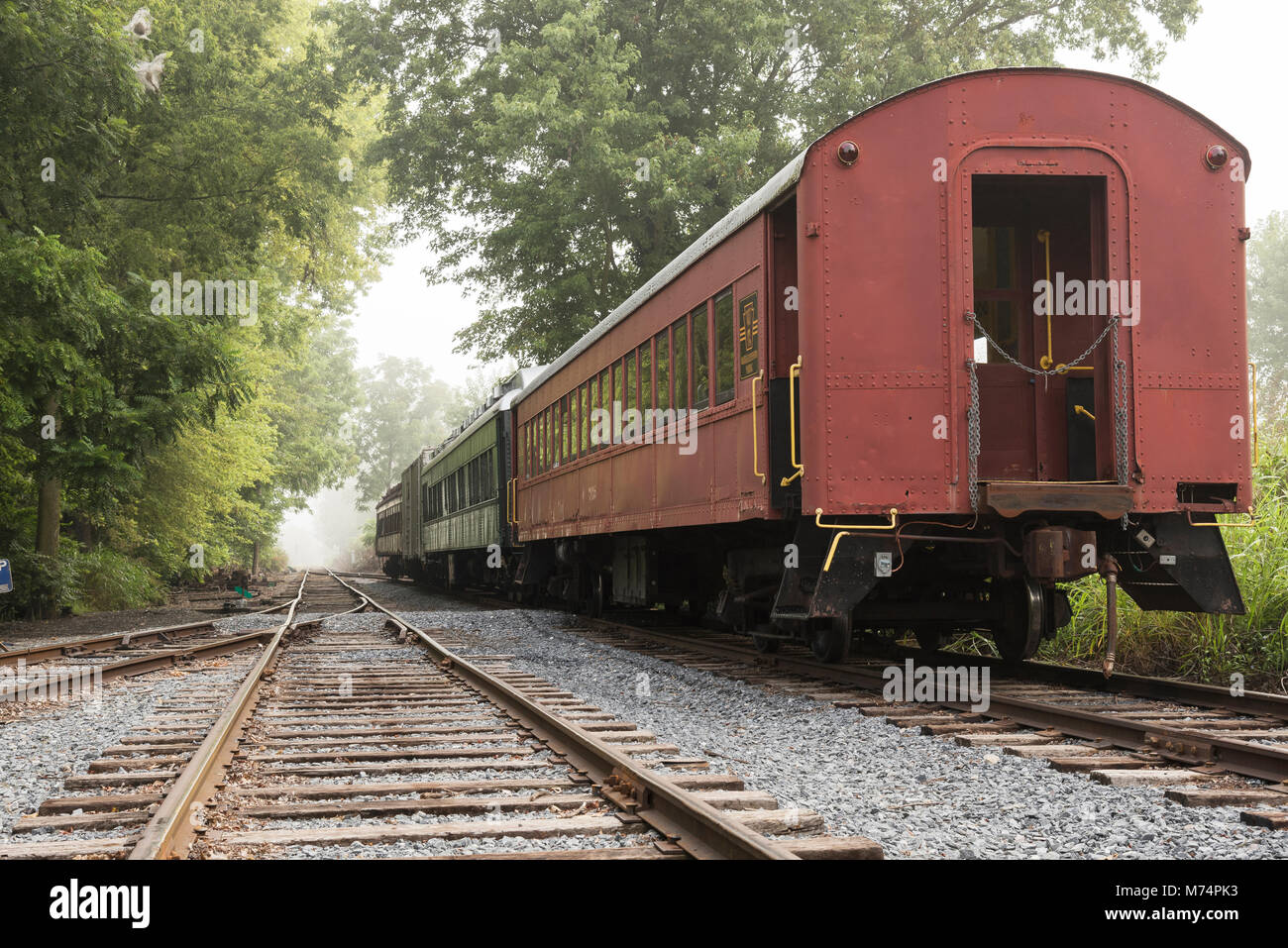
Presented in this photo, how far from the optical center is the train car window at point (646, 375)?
384 inches

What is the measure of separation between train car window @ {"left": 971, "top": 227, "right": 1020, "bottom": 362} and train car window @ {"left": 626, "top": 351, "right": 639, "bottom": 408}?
11.3 ft

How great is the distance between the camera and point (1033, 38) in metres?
22.5

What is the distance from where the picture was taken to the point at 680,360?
896 cm

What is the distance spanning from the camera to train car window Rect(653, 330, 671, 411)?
926cm

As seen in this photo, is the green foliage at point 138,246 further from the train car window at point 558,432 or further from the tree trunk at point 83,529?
the train car window at point 558,432

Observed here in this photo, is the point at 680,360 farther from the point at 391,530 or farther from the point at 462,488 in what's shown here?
the point at 391,530

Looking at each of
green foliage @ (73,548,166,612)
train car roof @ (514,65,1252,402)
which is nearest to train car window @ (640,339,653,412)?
train car roof @ (514,65,1252,402)

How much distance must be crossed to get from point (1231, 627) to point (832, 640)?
276cm

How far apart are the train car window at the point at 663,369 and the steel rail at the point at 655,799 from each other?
374 cm

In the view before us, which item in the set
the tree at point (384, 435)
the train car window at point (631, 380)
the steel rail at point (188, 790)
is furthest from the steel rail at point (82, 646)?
the tree at point (384, 435)

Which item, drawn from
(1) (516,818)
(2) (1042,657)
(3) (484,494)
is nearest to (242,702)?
(1) (516,818)

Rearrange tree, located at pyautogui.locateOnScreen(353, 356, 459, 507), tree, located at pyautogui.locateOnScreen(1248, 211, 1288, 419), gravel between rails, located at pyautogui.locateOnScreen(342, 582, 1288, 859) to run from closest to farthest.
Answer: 1. gravel between rails, located at pyautogui.locateOnScreen(342, 582, 1288, 859)
2. tree, located at pyautogui.locateOnScreen(1248, 211, 1288, 419)
3. tree, located at pyautogui.locateOnScreen(353, 356, 459, 507)

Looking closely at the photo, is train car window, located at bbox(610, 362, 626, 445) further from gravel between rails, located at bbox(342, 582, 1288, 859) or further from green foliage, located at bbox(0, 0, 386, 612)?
green foliage, located at bbox(0, 0, 386, 612)

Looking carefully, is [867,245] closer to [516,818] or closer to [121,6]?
[516,818]
